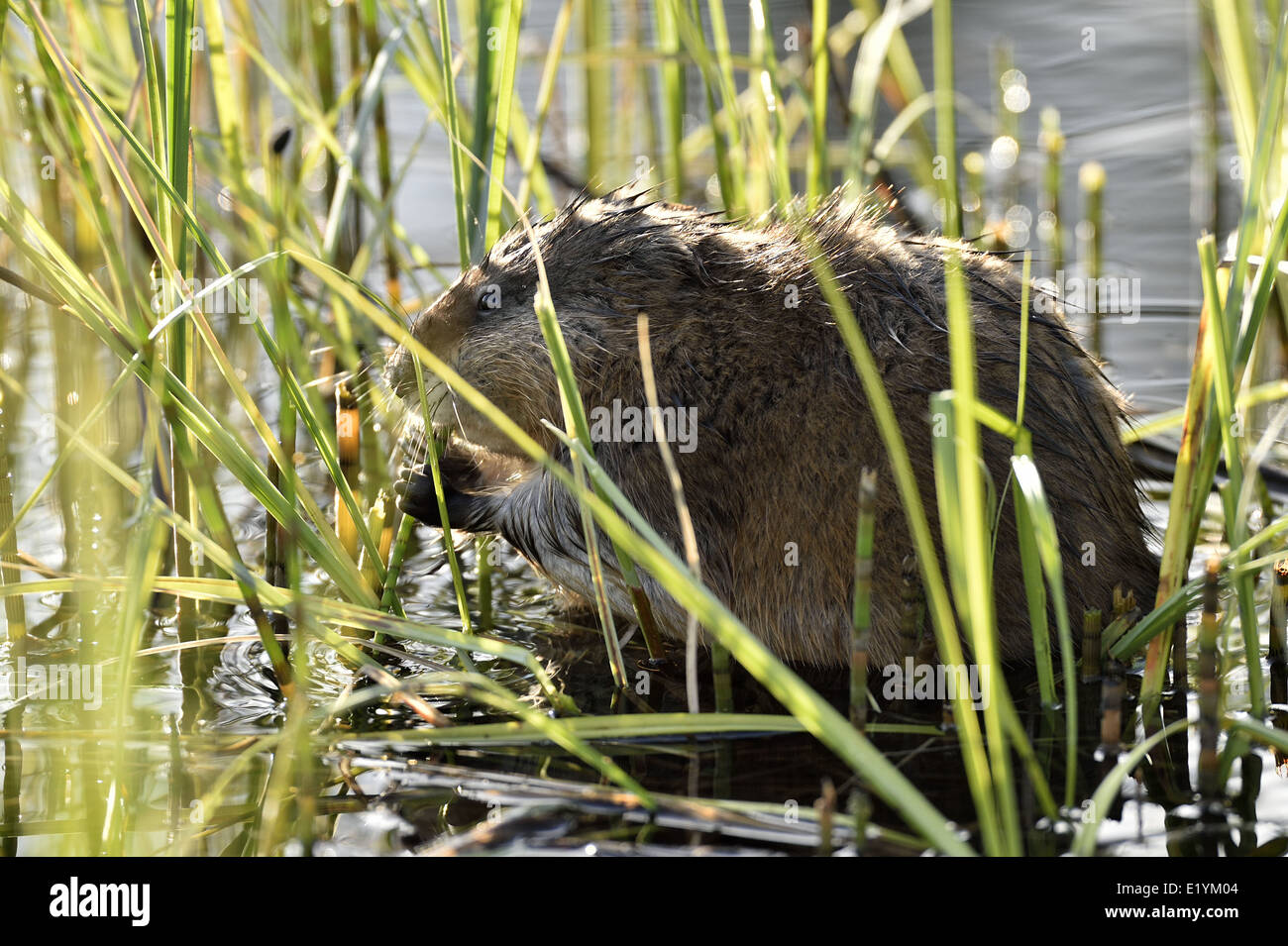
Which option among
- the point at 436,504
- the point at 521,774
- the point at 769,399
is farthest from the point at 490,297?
the point at 521,774

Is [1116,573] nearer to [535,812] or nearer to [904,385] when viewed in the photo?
[904,385]

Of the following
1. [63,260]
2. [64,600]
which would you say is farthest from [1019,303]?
[64,600]

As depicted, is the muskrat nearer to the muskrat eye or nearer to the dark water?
the muskrat eye

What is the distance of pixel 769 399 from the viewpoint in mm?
3256

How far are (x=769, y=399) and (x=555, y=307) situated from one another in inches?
25.0

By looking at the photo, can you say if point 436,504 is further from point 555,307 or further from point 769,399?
point 769,399

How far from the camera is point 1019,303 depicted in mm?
3332

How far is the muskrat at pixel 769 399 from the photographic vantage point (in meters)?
3.14

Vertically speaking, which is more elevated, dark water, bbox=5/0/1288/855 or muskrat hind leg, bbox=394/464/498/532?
muskrat hind leg, bbox=394/464/498/532

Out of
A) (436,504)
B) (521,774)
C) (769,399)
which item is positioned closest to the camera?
(521,774)

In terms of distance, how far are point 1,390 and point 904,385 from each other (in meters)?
2.83

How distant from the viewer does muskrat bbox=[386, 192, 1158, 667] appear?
3.14m

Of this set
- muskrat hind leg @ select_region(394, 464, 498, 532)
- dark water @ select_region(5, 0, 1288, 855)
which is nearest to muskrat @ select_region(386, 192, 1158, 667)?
muskrat hind leg @ select_region(394, 464, 498, 532)

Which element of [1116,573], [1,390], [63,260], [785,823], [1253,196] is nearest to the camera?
[785,823]
